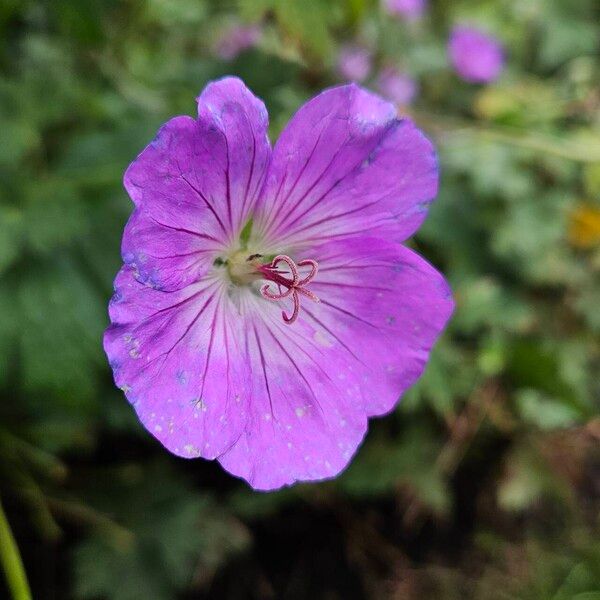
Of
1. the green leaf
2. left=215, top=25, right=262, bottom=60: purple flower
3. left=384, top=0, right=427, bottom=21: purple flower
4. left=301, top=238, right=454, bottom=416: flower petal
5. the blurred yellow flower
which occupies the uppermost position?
left=384, top=0, right=427, bottom=21: purple flower

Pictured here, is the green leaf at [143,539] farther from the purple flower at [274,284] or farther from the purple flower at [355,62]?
the purple flower at [355,62]

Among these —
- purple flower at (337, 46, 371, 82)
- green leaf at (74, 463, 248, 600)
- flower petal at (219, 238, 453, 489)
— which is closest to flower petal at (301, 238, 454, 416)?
flower petal at (219, 238, 453, 489)

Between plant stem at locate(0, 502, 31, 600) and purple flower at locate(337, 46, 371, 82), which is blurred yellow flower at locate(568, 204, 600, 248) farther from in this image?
plant stem at locate(0, 502, 31, 600)

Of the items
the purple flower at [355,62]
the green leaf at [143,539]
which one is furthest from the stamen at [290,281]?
the purple flower at [355,62]

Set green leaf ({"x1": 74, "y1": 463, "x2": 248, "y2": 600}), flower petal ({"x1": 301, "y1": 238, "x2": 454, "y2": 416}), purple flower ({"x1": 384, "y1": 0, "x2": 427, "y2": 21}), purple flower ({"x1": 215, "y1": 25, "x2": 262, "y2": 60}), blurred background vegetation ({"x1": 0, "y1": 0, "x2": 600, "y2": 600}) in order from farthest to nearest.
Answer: purple flower ({"x1": 384, "y1": 0, "x2": 427, "y2": 21}), purple flower ({"x1": 215, "y1": 25, "x2": 262, "y2": 60}), green leaf ({"x1": 74, "y1": 463, "x2": 248, "y2": 600}), blurred background vegetation ({"x1": 0, "y1": 0, "x2": 600, "y2": 600}), flower petal ({"x1": 301, "y1": 238, "x2": 454, "y2": 416})

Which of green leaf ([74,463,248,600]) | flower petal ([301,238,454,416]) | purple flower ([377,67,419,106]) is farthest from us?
purple flower ([377,67,419,106])

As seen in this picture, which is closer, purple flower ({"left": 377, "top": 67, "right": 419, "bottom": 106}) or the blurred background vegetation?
the blurred background vegetation
